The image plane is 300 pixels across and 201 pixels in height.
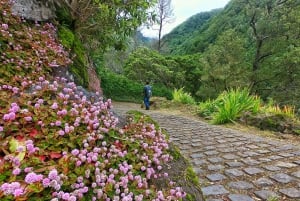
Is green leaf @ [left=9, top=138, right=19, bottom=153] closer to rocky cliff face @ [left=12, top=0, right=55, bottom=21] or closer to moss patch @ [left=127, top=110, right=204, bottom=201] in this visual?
moss patch @ [left=127, top=110, right=204, bottom=201]

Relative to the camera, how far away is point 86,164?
64.6 inches

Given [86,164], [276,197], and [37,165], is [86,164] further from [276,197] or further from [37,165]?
[276,197]

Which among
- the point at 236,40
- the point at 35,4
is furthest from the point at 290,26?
the point at 35,4

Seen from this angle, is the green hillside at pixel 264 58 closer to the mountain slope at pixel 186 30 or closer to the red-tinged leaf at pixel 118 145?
the red-tinged leaf at pixel 118 145

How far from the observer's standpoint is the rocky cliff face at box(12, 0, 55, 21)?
4828mm

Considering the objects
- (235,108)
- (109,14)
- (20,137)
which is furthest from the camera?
(235,108)

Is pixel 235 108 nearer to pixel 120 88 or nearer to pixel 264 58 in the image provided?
pixel 264 58

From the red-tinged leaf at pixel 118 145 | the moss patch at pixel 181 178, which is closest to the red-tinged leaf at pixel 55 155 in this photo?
the red-tinged leaf at pixel 118 145

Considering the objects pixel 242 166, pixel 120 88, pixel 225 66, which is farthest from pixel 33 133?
pixel 225 66

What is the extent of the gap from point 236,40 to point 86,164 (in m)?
23.1

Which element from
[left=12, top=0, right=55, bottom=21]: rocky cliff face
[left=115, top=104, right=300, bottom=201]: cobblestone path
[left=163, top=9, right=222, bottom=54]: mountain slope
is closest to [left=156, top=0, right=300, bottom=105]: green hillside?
[left=115, top=104, right=300, bottom=201]: cobblestone path

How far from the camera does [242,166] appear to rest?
13.6 feet

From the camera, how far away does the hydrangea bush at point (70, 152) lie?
1338 mm

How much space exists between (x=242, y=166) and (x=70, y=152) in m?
3.11
